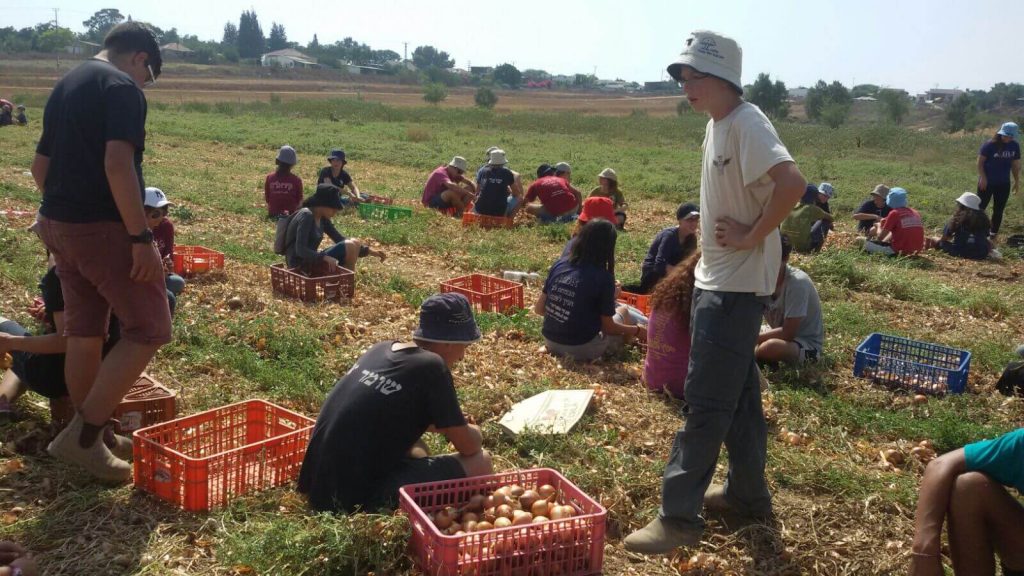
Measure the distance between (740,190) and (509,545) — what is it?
1807mm

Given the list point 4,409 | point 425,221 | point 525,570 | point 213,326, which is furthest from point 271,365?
point 425,221

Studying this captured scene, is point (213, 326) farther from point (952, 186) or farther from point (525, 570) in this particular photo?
point (952, 186)

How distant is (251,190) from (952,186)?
54.7 ft

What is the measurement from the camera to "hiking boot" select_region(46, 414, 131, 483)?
14.0 feet

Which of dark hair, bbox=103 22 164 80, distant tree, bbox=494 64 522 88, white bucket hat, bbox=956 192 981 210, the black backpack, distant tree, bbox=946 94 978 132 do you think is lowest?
the black backpack

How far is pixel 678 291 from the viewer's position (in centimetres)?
575

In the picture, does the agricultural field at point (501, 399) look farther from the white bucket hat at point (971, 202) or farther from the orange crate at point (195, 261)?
the white bucket hat at point (971, 202)

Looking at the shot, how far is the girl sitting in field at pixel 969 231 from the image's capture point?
42.1 feet

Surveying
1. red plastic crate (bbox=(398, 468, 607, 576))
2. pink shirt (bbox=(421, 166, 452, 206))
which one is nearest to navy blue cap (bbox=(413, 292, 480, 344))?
red plastic crate (bbox=(398, 468, 607, 576))

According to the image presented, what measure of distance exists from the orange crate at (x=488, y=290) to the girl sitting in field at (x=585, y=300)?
1.29m

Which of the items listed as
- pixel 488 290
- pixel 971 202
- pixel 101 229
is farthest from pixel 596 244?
pixel 971 202

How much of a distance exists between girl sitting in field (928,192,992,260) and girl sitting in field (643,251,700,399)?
873 cm

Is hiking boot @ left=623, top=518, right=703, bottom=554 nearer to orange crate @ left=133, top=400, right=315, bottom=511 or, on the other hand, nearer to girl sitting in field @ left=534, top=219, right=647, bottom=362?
orange crate @ left=133, top=400, right=315, bottom=511

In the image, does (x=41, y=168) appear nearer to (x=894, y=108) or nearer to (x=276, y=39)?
(x=894, y=108)
